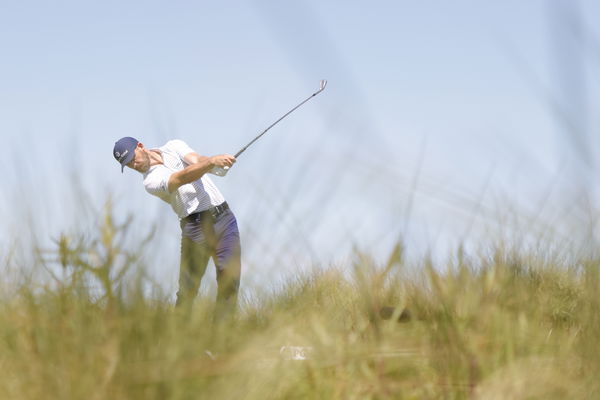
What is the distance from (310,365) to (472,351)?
485mm

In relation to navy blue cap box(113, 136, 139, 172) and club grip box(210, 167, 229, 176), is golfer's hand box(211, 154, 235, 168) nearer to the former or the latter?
club grip box(210, 167, 229, 176)

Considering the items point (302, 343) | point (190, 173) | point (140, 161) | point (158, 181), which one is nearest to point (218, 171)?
point (190, 173)

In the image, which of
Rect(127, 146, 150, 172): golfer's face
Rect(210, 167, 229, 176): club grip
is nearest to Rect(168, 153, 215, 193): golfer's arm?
Rect(210, 167, 229, 176): club grip

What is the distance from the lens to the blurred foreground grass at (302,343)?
1.87 metres

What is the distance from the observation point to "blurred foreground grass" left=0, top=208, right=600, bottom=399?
1.87 metres

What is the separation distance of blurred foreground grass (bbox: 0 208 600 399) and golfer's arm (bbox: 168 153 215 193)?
302 centimetres

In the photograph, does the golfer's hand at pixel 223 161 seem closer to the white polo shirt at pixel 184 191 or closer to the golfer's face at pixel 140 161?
the white polo shirt at pixel 184 191

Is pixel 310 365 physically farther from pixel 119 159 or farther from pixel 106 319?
pixel 119 159

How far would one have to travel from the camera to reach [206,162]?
5.34 metres

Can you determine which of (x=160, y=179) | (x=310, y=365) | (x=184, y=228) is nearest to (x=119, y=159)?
(x=160, y=179)

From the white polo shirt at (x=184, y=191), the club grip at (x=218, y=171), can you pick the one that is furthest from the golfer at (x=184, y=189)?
the club grip at (x=218, y=171)

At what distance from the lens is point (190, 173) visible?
5.59 meters

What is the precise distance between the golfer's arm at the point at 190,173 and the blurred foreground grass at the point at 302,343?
3024 mm

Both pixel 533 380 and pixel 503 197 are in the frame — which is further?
pixel 533 380
